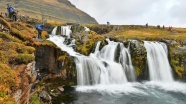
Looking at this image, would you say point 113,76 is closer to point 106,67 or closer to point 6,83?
point 106,67

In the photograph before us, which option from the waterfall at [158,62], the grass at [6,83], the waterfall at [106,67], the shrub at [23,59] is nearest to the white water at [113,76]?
the waterfall at [106,67]

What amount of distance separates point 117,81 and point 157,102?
38.8 feet

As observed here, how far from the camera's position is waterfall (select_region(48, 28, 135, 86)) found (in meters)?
42.8

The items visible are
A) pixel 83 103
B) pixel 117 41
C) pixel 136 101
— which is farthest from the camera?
pixel 117 41

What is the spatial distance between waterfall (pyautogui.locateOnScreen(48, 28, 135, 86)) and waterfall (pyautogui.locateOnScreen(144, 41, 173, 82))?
5268mm

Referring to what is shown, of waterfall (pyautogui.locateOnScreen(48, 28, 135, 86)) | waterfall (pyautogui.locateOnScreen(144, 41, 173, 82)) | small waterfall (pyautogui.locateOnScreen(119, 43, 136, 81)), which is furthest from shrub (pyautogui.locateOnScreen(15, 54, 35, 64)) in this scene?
waterfall (pyautogui.locateOnScreen(144, 41, 173, 82))

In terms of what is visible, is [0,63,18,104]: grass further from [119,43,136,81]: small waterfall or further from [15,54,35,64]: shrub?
[119,43,136,81]: small waterfall

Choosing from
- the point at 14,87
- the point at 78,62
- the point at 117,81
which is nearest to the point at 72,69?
the point at 78,62

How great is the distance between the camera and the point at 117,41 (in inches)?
2164

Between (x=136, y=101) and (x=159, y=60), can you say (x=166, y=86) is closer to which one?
(x=159, y=60)

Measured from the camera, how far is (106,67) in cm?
4503

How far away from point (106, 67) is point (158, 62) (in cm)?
1446

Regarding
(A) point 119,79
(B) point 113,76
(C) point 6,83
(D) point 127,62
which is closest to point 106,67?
(B) point 113,76

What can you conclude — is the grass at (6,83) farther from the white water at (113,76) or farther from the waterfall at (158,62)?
the waterfall at (158,62)
